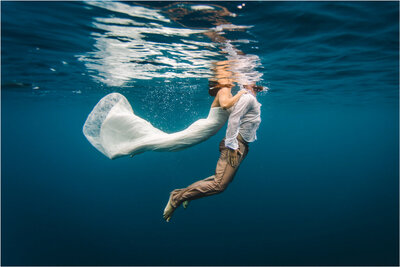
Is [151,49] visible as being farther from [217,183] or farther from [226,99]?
[217,183]

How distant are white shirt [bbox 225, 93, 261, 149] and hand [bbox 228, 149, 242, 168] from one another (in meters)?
0.16

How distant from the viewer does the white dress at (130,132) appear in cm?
430

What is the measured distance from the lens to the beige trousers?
411 cm

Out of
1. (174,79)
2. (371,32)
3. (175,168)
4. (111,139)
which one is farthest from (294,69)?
(175,168)

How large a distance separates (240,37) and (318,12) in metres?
2.04

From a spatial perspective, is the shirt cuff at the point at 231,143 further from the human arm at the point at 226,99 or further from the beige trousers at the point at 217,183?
the human arm at the point at 226,99

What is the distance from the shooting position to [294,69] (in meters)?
10.4

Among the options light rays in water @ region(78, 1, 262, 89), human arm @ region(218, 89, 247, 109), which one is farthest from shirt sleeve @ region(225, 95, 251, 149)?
light rays in water @ region(78, 1, 262, 89)

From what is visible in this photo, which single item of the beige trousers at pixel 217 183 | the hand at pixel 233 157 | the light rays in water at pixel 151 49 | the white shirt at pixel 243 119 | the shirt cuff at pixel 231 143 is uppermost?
the light rays in water at pixel 151 49

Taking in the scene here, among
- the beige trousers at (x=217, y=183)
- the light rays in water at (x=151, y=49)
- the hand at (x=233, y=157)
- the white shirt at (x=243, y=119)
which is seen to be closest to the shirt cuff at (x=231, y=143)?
the white shirt at (x=243, y=119)

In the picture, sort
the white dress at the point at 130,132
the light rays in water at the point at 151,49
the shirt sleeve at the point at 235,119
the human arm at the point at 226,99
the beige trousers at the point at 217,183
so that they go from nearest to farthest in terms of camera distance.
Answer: the shirt sleeve at the point at 235,119, the human arm at the point at 226,99, the beige trousers at the point at 217,183, the white dress at the point at 130,132, the light rays in water at the point at 151,49

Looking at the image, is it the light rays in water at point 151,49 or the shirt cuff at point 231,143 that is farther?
the light rays in water at point 151,49

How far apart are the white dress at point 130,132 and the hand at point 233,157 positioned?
68 cm

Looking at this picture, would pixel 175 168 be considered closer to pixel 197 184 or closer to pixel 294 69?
pixel 294 69
